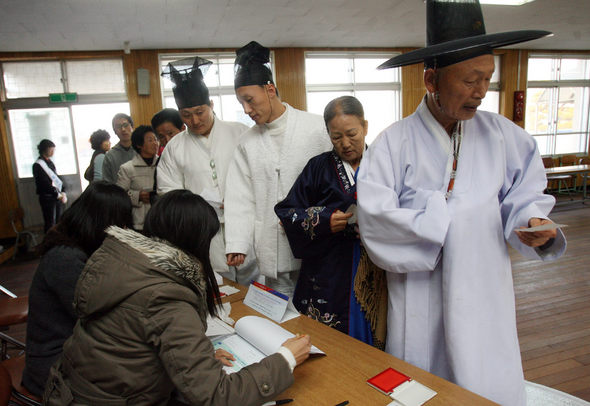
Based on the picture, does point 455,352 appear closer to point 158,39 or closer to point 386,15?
point 386,15

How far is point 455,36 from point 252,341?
1.09m

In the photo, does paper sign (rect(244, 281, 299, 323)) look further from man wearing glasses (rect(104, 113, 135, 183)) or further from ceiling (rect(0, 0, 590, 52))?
ceiling (rect(0, 0, 590, 52))

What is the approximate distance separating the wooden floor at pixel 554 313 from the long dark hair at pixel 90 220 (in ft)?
7.80

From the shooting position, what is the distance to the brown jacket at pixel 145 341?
0.86 meters

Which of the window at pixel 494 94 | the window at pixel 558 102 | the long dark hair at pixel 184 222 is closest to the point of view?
the long dark hair at pixel 184 222

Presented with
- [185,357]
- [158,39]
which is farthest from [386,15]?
[185,357]

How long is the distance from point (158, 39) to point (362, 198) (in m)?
5.79

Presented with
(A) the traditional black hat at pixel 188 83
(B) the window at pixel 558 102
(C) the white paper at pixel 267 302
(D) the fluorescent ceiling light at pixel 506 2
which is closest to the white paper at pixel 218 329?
(C) the white paper at pixel 267 302

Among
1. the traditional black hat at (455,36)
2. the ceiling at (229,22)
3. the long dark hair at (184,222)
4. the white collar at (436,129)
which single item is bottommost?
the long dark hair at (184,222)

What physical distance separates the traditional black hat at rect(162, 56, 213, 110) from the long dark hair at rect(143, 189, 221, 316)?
117 centimetres

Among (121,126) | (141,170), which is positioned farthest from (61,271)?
(121,126)

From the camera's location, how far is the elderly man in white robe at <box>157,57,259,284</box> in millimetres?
2039

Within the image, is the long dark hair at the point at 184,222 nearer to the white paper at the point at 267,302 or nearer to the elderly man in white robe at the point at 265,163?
the white paper at the point at 267,302

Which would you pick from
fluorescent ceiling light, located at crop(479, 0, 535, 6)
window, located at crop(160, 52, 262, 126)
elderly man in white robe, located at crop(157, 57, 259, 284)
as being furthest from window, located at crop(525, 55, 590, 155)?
elderly man in white robe, located at crop(157, 57, 259, 284)
